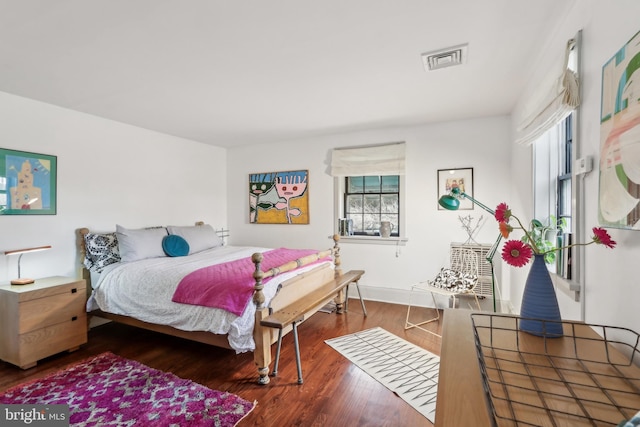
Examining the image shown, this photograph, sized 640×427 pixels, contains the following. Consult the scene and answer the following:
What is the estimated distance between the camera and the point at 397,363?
2.52 metres

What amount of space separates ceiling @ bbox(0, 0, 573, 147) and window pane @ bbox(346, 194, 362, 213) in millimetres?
1328

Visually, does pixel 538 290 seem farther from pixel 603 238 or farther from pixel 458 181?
pixel 458 181

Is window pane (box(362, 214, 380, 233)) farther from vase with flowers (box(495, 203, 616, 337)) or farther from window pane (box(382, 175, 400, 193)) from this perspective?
vase with flowers (box(495, 203, 616, 337))

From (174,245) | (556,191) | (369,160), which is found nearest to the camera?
(556,191)

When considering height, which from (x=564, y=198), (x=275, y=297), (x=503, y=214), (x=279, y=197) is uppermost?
(x=279, y=197)

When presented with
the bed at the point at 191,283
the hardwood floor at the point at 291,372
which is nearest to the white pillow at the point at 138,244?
the bed at the point at 191,283

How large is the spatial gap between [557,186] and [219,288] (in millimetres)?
2575

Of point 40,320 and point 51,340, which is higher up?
point 40,320

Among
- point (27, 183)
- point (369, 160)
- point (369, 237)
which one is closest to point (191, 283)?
point (27, 183)

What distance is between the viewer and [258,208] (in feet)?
16.5

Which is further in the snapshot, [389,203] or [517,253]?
[389,203]

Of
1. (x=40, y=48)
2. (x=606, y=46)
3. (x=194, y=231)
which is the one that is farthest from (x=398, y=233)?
(x=40, y=48)

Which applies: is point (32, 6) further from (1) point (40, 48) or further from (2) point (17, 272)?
(2) point (17, 272)

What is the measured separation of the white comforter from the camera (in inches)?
89.2
